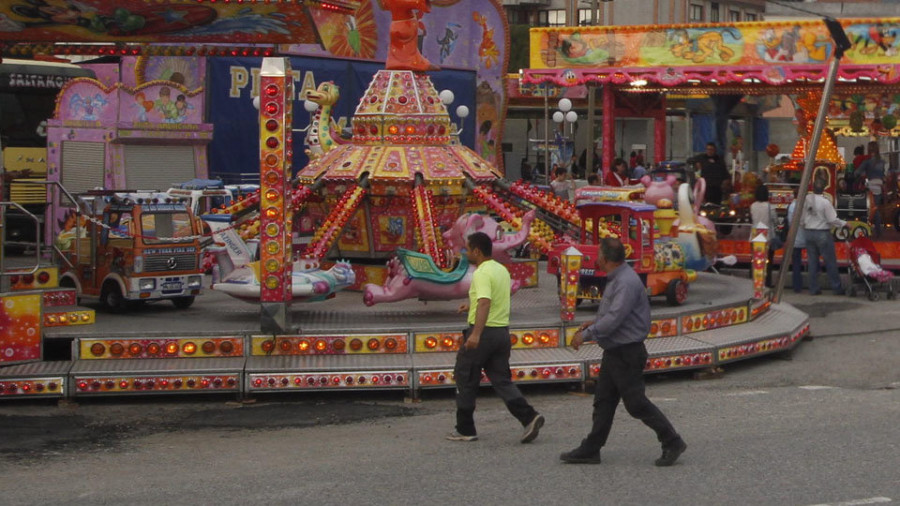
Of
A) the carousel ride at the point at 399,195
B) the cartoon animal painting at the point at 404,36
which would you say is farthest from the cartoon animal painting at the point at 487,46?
the cartoon animal painting at the point at 404,36

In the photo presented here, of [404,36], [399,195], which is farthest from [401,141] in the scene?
[404,36]

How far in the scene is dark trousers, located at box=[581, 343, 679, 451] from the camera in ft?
30.9

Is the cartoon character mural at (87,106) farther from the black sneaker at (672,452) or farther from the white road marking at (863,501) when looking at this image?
the white road marking at (863,501)

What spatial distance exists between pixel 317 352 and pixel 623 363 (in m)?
4.19

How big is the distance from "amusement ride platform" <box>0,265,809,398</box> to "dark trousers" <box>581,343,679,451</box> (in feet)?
10.1

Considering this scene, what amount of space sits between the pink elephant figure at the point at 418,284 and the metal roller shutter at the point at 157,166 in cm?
1021

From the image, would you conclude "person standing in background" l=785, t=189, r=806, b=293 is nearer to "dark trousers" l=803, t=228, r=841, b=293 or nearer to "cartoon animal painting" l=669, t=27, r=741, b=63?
"dark trousers" l=803, t=228, r=841, b=293

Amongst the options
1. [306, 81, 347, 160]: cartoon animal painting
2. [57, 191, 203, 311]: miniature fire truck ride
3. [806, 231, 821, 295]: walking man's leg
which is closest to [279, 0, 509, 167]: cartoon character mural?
[306, 81, 347, 160]: cartoon animal painting

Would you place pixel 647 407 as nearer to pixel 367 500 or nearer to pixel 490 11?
pixel 367 500

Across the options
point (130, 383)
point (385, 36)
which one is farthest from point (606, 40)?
point (130, 383)

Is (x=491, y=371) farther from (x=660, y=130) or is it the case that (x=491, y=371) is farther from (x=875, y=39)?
(x=660, y=130)

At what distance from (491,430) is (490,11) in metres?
23.7

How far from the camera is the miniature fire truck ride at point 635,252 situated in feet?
48.9

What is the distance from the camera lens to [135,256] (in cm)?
1485
